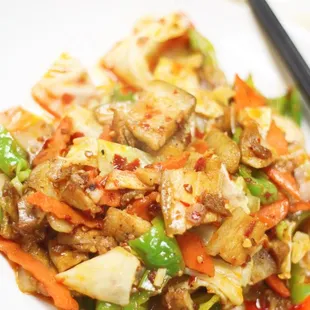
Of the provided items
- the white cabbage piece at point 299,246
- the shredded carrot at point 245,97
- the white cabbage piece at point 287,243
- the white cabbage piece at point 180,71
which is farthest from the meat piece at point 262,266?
the white cabbage piece at point 180,71

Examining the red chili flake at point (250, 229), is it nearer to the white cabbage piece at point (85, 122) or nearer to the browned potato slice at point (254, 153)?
the browned potato slice at point (254, 153)

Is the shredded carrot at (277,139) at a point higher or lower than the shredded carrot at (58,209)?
lower

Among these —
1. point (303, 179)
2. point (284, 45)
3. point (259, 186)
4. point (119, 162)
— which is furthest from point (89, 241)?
point (284, 45)

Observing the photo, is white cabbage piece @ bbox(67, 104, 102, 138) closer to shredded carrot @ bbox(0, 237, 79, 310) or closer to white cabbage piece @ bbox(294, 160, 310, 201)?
shredded carrot @ bbox(0, 237, 79, 310)

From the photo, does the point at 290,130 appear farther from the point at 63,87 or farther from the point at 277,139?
the point at 63,87

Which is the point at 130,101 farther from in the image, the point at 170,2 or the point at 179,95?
the point at 170,2

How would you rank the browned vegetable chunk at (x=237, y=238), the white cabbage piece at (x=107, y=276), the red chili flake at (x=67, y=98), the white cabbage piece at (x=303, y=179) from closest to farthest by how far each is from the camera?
the white cabbage piece at (x=107, y=276)
the browned vegetable chunk at (x=237, y=238)
the white cabbage piece at (x=303, y=179)
the red chili flake at (x=67, y=98)

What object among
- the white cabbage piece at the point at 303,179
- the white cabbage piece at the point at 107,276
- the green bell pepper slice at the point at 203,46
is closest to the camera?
the white cabbage piece at the point at 107,276
